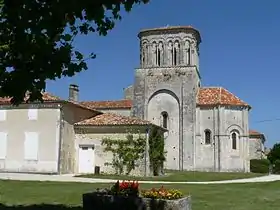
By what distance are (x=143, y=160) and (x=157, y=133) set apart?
9.08 feet

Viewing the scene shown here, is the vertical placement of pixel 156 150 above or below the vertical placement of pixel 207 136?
below

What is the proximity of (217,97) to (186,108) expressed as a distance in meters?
3.49

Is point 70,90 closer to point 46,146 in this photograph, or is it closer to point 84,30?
point 46,146

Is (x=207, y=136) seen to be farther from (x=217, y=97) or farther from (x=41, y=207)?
(x=41, y=207)

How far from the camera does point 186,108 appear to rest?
144 feet

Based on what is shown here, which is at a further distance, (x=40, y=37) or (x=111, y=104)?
(x=111, y=104)

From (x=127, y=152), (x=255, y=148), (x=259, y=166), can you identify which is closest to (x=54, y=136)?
(x=127, y=152)

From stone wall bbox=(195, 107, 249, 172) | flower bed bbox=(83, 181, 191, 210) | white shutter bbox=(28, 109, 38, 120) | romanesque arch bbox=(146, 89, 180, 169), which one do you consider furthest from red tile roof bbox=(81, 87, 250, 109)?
flower bed bbox=(83, 181, 191, 210)

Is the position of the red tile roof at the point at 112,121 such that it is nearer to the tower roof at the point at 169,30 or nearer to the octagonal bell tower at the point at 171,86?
the octagonal bell tower at the point at 171,86

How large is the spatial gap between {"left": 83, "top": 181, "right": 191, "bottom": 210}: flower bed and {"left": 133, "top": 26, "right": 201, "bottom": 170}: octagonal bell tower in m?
33.3

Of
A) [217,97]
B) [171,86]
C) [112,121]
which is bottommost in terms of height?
[112,121]

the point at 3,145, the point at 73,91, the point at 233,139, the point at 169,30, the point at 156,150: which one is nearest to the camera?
the point at 3,145

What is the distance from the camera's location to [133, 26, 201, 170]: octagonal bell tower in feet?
143

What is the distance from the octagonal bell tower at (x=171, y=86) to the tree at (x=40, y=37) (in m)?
37.1
